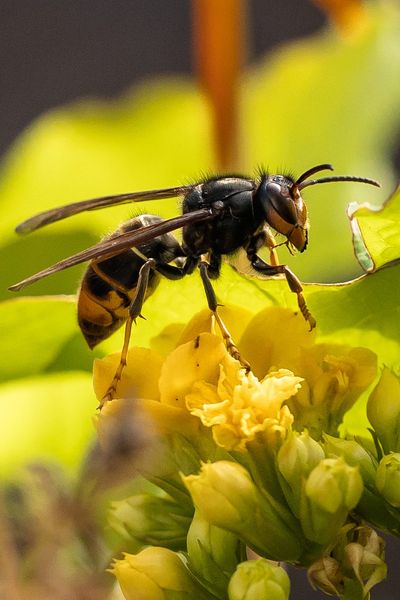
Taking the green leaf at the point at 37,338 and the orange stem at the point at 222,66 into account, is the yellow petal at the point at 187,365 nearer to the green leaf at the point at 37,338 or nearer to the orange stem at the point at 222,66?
the green leaf at the point at 37,338

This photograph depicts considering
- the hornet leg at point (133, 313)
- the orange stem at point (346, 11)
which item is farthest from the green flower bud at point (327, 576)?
the orange stem at point (346, 11)

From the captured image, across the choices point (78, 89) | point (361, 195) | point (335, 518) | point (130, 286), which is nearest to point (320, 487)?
point (335, 518)

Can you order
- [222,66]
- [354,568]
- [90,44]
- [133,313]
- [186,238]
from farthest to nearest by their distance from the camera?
[90,44] < [222,66] < [186,238] < [133,313] < [354,568]

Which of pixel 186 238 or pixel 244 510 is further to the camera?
pixel 186 238

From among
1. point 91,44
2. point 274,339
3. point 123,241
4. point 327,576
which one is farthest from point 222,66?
point 91,44

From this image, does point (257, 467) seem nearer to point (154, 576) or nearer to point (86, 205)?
point (154, 576)

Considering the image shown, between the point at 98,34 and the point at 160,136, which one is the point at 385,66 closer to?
the point at 160,136
